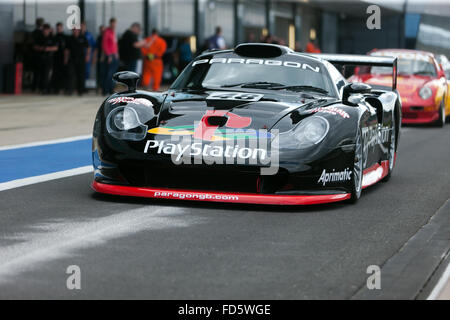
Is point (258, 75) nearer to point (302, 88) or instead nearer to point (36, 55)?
point (302, 88)

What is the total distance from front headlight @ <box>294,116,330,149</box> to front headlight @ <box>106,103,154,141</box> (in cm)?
106

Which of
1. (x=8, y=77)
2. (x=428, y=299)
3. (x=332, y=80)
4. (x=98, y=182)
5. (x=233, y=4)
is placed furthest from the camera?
(x=233, y=4)

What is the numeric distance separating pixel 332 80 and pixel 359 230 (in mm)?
2209

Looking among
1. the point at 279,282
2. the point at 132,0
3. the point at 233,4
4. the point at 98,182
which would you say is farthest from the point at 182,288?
the point at 233,4

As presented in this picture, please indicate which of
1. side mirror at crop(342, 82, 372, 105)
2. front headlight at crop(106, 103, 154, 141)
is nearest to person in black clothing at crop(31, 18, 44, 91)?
side mirror at crop(342, 82, 372, 105)

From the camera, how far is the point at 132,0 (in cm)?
2662

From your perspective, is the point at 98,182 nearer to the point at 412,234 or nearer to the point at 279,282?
the point at 412,234

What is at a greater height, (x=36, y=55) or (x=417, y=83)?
(x=417, y=83)

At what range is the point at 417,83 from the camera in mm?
16812

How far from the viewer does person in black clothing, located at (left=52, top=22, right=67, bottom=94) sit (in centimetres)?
2150

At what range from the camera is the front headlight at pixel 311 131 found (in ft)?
22.4

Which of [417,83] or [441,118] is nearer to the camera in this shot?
[417,83]

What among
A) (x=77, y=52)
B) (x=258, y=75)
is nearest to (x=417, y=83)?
(x=77, y=52)

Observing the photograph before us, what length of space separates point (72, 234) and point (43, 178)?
2.65 meters
